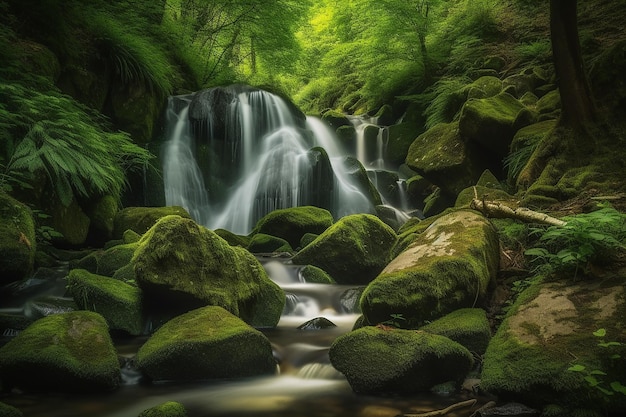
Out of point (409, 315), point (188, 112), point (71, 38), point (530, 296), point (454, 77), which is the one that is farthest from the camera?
point (454, 77)

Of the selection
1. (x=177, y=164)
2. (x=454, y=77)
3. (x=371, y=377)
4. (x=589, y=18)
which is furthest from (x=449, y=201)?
(x=371, y=377)

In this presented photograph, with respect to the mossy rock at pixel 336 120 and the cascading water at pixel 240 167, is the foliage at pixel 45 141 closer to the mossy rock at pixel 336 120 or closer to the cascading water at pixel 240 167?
the cascading water at pixel 240 167

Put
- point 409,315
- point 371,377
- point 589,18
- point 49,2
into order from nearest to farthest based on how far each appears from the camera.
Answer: point 371,377 → point 409,315 → point 49,2 → point 589,18

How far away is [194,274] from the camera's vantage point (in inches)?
208

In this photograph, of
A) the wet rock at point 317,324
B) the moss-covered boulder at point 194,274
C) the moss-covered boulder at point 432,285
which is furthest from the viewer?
the wet rock at point 317,324

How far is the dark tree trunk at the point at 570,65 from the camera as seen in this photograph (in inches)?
239

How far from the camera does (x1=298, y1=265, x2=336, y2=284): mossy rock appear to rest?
25.5ft

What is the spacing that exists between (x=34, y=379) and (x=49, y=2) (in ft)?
28.2

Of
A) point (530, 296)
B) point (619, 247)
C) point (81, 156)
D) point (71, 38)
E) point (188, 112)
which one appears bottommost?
point (530, 296)

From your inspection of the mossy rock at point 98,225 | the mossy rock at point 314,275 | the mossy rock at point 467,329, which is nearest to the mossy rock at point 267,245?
the mossy rock at point 314,275

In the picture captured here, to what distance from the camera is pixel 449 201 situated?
1145 centimetres

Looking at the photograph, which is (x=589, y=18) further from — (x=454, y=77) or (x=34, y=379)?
(x=34, y=379)

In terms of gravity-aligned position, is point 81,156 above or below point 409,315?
above

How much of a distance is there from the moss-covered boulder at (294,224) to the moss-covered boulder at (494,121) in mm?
3667
